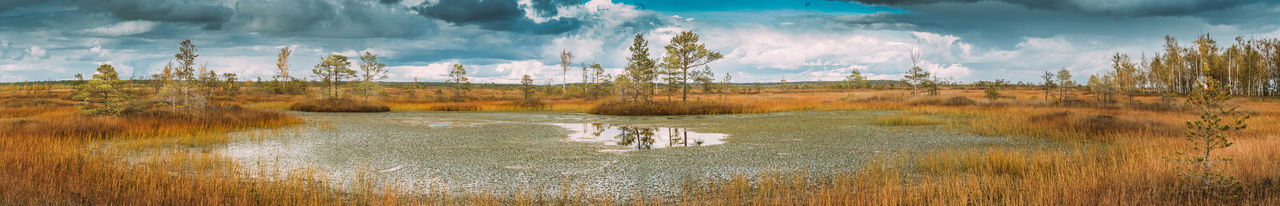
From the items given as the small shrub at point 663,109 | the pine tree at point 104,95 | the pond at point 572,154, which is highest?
the pine tree at point 104,95

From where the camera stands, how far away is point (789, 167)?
6.41 metres

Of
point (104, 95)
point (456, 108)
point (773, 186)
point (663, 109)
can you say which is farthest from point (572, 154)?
point (456, 108)

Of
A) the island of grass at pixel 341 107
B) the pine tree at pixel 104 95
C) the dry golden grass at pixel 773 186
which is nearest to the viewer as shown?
the dry golden grass at pixel 773 186

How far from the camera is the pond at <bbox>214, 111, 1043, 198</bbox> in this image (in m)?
5.68

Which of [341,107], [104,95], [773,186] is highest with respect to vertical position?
[104,95]

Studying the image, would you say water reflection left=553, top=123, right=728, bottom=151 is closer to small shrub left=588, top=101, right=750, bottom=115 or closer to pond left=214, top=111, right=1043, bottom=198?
pond left=214, top=111, right=1043, bottom=198

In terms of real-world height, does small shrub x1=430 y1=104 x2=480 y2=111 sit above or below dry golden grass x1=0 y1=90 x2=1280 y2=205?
above

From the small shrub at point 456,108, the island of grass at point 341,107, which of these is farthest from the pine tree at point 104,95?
the small shrub at point 456,108

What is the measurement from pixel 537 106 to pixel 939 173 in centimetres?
2442

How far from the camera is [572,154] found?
25.3 feet

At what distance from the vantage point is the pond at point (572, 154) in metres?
5.68

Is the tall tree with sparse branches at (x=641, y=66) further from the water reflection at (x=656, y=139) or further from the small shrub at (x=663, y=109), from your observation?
the water reflection at (x=656, y=139)

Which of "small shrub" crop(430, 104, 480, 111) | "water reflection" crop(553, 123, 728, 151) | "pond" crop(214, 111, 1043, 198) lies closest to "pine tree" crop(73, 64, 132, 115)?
"pond" crop(214, 111, 1043, 198)

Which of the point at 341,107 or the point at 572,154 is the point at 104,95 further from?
the point at 572,154
